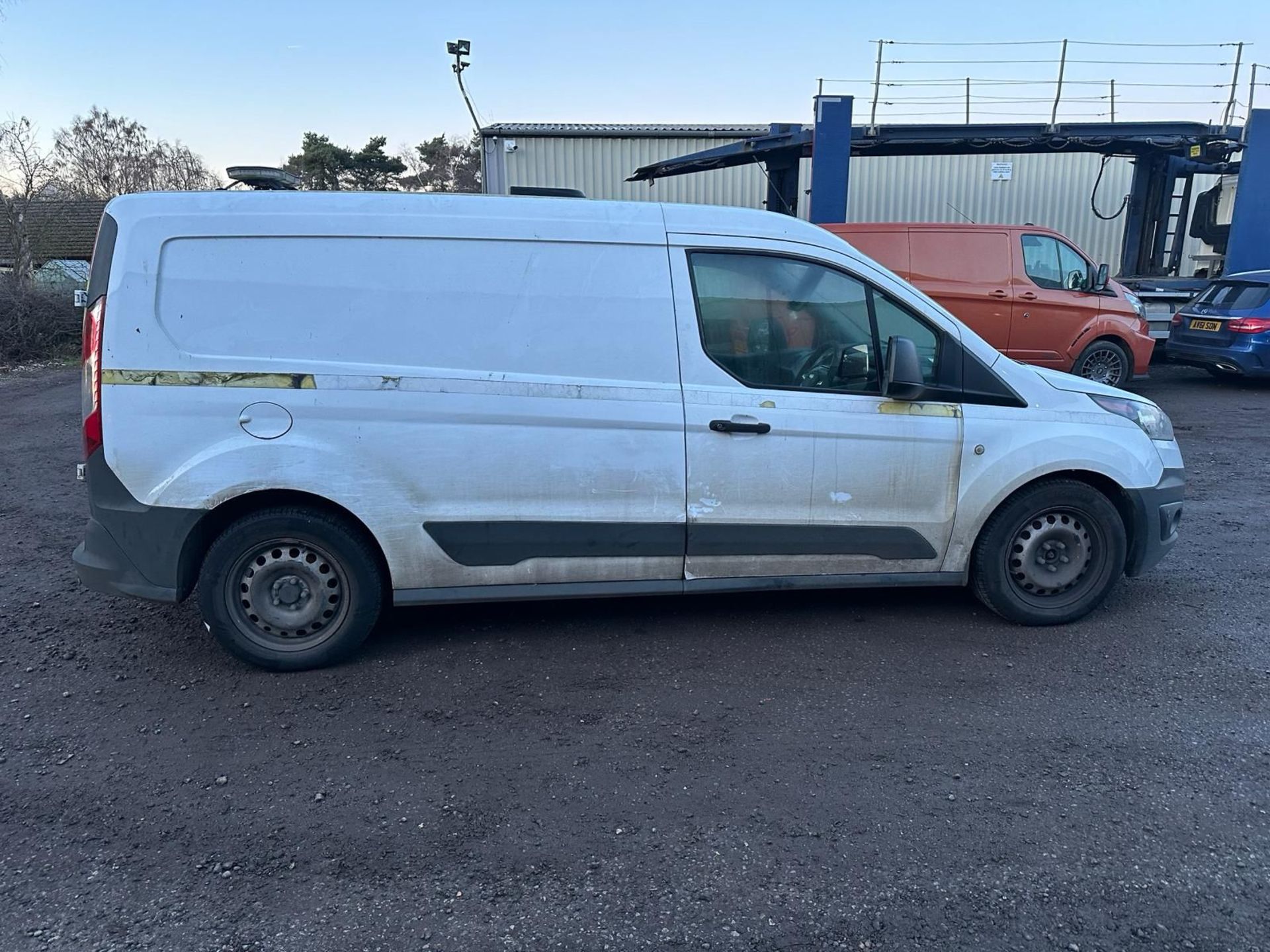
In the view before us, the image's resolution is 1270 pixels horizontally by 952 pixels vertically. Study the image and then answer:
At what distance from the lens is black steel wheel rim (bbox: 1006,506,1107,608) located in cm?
438

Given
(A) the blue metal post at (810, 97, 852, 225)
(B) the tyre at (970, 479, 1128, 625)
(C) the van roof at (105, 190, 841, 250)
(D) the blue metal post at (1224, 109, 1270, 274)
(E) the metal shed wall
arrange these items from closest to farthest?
(C) the van roof at (105, 190, 841, 250)
(B) the tyre at (970, 479, 1128, 625)
(A) the blue metal post at (810, 97, 852, 225)
(D) the blue metal post at (1224, 109, 1270, 274)
(E) the metal shed wall

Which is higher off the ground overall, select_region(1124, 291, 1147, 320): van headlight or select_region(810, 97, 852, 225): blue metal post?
select_region(810, 97, 852, 225): blue metal post

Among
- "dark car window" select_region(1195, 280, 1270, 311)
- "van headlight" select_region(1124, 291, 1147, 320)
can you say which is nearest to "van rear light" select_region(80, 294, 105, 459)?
"van headlight" select_region(1124, 291, 1147, 320)

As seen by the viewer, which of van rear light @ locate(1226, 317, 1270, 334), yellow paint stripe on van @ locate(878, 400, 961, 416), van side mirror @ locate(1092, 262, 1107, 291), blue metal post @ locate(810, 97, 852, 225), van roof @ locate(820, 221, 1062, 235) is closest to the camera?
yellow paint stripe on van @ locate(878, 400, 961, 416)

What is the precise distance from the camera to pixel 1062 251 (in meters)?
11.3

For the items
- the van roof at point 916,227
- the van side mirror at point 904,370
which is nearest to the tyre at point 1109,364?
the van roof at point 916,227

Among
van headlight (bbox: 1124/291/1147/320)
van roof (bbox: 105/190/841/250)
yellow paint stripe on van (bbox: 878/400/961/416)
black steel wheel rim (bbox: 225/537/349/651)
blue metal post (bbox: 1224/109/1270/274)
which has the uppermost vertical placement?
blue metal post (bbox: 1224/109/1270/274)

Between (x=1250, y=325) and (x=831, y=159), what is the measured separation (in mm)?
6035

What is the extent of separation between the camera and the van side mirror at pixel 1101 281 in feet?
36.8

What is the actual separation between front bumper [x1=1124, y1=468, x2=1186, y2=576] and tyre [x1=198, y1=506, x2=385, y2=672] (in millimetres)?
3678

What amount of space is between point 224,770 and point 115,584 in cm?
118

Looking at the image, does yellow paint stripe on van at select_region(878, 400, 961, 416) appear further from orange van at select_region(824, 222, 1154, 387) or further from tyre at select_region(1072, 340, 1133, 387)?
tyre at select_region(1072, 340, 1133, 387)

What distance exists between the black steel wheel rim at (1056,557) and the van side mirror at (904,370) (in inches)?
36.5

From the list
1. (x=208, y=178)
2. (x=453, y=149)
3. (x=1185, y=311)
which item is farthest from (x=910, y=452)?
(x=453, y=149)
